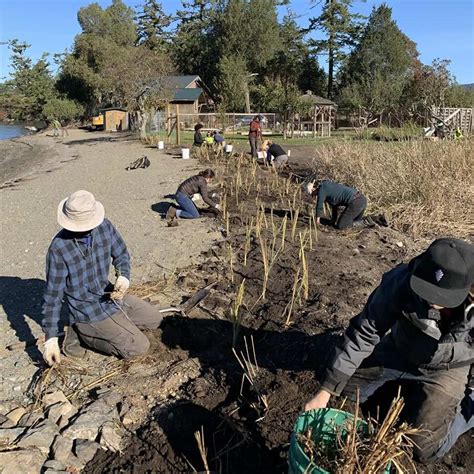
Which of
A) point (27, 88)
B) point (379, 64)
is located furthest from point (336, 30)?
point (27, 88)

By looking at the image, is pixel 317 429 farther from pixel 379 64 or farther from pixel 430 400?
pixel 379 64

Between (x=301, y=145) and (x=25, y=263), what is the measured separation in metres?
16.5

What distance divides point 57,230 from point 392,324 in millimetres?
6183

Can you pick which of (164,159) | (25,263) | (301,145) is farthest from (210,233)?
(301,145)

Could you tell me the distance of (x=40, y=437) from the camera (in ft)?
8.73

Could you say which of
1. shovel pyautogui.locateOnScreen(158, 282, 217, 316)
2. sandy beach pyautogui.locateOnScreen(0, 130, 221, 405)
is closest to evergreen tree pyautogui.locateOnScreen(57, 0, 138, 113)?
sandy beach pyautogui.locateOnScreen(0, 130, 221, 405)

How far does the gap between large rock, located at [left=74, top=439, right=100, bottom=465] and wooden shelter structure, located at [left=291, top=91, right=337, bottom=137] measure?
24.9 meters

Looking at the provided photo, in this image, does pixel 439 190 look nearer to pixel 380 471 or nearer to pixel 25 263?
pixel 25 263

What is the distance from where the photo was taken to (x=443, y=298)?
2105mm

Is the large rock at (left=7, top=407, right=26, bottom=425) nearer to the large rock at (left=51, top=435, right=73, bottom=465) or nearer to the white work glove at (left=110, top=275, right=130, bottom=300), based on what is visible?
the large rock at (left=51, top=435, right=73, bottom=465)

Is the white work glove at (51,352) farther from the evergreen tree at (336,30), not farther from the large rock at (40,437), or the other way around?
the evergreen tree at (336,30)

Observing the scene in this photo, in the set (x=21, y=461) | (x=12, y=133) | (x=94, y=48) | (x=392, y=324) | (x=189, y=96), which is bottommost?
(x=12, y=133)

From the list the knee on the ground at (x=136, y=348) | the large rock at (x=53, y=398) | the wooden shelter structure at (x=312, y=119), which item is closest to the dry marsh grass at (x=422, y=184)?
the knee on the ground at (x=136, y=348)

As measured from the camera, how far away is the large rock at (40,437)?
8.59 ft
